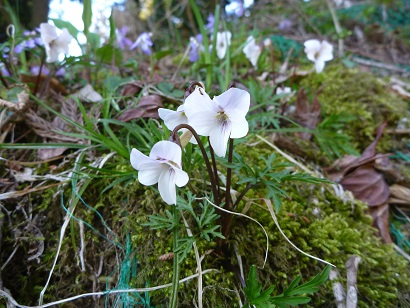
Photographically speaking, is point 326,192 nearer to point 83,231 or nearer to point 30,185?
point 83,231

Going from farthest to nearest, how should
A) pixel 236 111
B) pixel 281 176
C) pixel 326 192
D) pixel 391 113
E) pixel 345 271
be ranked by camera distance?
pixel 391 113 < pixel 326 192 < pixel 345 271 < pixel 281 176 < pixel 236 111

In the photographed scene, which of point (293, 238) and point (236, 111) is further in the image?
point (293, 238)

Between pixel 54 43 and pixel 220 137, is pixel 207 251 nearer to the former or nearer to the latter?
pixel 220 137

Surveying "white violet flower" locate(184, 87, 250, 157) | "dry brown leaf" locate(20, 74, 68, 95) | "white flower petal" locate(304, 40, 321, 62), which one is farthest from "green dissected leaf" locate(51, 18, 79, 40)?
"white violet flower" locate(184, 87, 250, 157)

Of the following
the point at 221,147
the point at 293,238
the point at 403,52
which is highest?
the point at 221,147

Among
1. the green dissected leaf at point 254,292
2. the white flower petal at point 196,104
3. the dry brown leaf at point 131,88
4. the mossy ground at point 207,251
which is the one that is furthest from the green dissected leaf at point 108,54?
the green dissected leaf at point 254,292

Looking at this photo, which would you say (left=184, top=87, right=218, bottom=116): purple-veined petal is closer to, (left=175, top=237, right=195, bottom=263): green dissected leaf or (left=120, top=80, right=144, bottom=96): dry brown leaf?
(left=175, top=237, right=195, bottom=263): green dissected leaf

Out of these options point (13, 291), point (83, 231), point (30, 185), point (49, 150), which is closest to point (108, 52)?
point (49, 150)

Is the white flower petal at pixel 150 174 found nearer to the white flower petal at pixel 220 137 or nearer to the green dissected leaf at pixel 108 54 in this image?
the white flower petal at pixel 220 137
